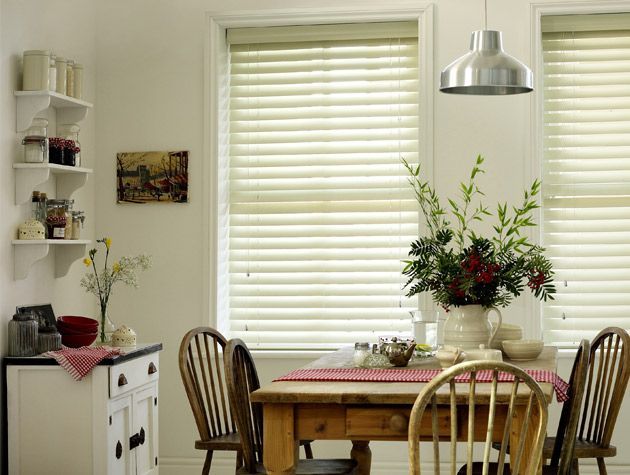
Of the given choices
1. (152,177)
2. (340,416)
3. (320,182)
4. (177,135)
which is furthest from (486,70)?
(152,177)

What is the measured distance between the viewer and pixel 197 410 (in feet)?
11.8

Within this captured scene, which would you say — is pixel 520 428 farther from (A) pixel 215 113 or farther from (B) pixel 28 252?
(A) pixel 215 113

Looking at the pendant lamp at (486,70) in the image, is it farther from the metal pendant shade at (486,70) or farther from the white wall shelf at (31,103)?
the white wall shelf at (31,103)

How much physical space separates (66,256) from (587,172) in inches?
99.8

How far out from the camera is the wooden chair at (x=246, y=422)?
310 cm

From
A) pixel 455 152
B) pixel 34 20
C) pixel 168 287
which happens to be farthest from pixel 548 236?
pixel 34 20

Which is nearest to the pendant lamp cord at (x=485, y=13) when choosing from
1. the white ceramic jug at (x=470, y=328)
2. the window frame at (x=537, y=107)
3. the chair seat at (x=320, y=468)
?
the window frame at (x=537, y=107)

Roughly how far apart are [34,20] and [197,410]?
1.92 metres

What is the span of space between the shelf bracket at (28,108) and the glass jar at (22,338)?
84 cm

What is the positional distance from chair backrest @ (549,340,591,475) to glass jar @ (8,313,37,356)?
6.77 ft

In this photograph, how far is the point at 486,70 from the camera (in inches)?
130

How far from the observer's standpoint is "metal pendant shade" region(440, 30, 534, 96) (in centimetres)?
330

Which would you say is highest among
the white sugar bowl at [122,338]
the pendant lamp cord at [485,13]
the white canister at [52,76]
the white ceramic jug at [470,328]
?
the pendant lamp cord at [485,13]

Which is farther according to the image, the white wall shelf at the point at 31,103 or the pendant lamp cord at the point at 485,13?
the pendant lamp cord at the point at 485,13
